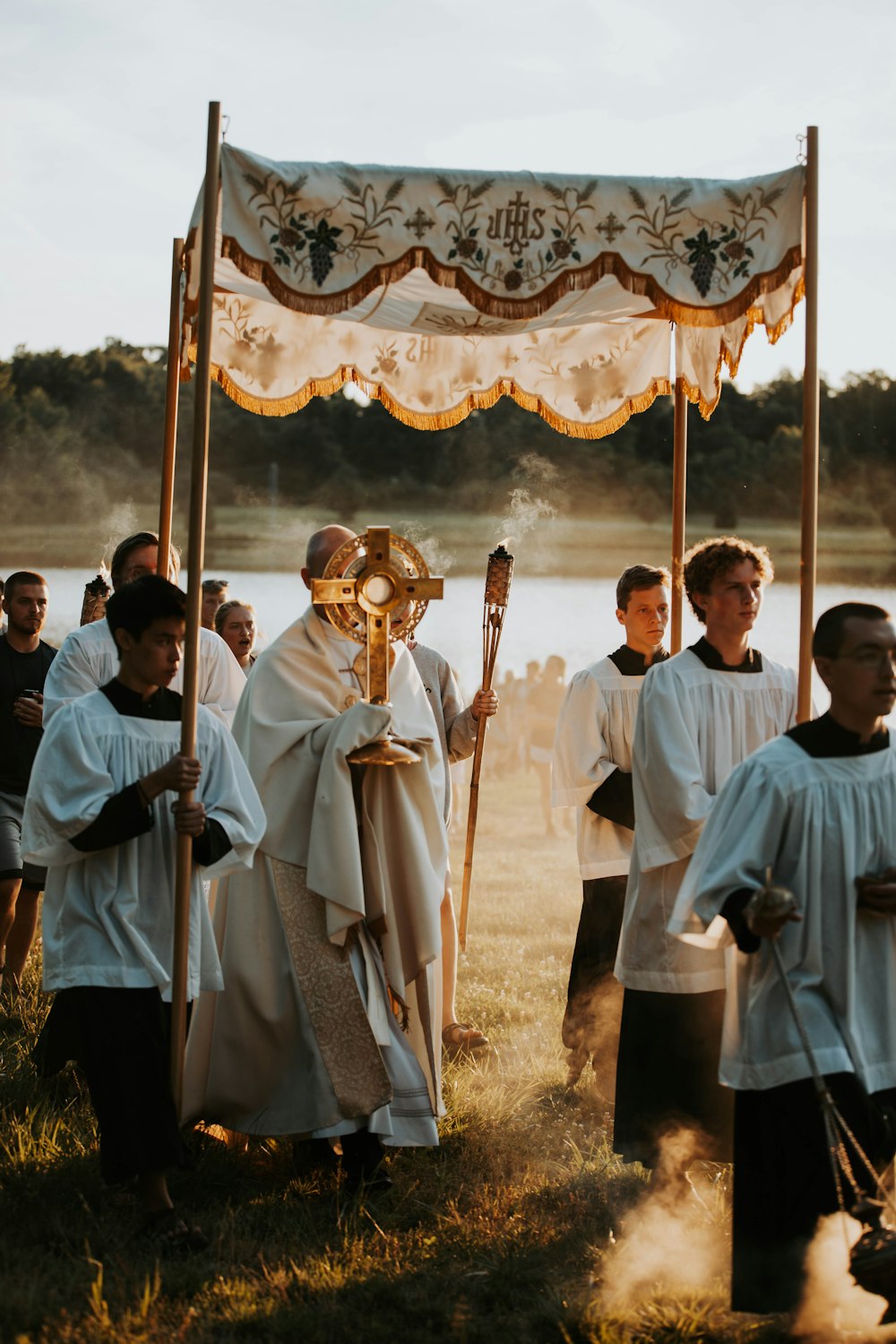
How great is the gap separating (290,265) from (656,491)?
76.3 feet

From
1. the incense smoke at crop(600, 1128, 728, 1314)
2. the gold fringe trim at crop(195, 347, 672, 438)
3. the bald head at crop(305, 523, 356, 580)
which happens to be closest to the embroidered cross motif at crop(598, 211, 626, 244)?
the bald head at crop(305, 523, 356, 580)

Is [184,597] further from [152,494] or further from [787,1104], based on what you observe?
[152,494]

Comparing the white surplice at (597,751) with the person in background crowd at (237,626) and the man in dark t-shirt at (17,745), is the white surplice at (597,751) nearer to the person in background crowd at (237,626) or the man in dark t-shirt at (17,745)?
the person in background crowd at (237,626)

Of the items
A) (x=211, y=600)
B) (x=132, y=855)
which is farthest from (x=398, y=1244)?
(x=211, y=600)

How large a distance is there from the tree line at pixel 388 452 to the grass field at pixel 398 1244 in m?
20.8

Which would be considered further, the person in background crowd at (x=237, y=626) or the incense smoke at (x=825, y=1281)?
the person in background crowd at (x=237, y=626)

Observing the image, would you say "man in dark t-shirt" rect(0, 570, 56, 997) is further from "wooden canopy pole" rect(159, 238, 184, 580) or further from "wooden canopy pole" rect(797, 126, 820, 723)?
"wooden canopy pole" rect(797, 126, 820, 723)

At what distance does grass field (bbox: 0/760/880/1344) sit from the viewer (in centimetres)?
423

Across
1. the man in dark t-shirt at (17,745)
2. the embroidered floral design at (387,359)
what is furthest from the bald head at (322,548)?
the man in dark t-shirt at (17,745)

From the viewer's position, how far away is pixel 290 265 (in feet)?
17.2

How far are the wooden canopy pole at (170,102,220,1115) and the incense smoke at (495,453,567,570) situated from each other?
2183cm

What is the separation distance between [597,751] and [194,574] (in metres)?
2.36

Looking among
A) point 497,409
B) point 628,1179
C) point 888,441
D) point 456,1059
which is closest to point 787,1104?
point 628,1179

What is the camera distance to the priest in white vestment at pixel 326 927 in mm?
5426
